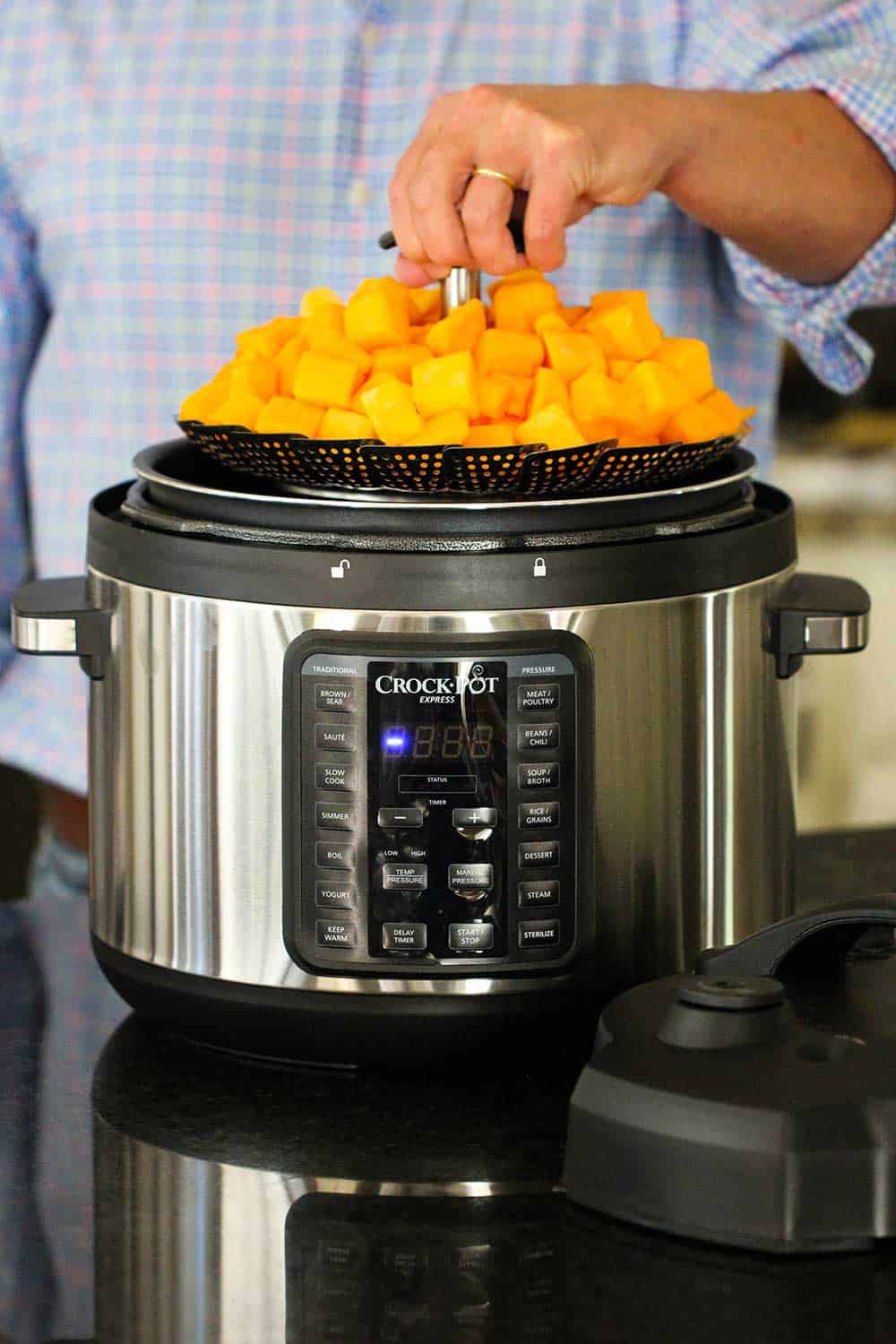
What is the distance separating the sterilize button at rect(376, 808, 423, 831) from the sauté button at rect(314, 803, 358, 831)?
0.5 inches

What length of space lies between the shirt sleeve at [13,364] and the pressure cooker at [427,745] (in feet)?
2.45

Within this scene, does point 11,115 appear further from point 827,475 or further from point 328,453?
point 827,475

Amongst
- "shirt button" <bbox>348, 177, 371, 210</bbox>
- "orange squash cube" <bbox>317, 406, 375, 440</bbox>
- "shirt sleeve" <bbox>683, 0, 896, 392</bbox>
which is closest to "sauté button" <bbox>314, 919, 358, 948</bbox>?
"orange squash cube" <bbox>317, 406, 375, 440</bbox>

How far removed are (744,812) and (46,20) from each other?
0.98m

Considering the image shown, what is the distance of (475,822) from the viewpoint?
2.41 ft

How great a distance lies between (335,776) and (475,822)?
2.3 inches

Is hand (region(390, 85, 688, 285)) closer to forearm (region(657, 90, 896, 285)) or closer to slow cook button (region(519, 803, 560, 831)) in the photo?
forearm (region(657, 90, 896, 285))

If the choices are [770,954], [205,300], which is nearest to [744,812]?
[770,954]

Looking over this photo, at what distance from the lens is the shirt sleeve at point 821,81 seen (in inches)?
47.3

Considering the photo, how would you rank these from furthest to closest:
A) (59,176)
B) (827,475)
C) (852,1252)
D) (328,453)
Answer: (827,475), (59,176), (328,453), (852,1252)

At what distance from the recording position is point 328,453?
741 mm

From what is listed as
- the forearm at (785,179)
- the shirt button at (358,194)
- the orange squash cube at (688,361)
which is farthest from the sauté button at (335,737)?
the shirt button at (358,194)

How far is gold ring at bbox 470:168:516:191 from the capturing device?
877 millimetres

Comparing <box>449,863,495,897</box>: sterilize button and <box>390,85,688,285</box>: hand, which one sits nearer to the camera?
<box>449,863,495,897</box>: sterilize button
